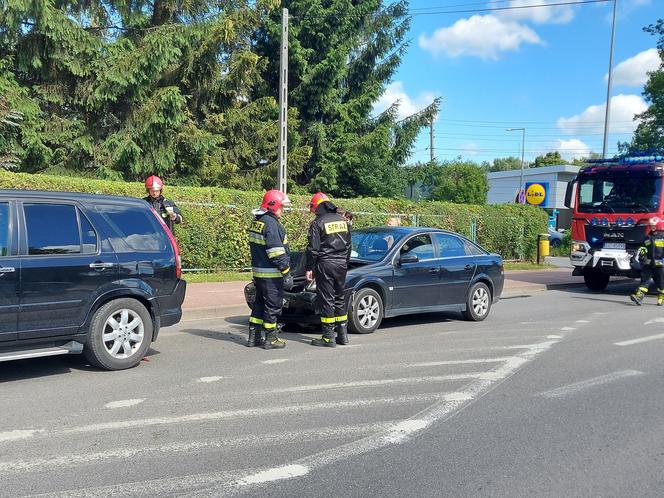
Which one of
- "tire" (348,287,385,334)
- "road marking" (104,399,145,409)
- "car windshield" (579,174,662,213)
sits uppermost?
"car windshield" (579,174,662,213)

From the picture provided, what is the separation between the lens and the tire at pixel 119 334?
5.98 m

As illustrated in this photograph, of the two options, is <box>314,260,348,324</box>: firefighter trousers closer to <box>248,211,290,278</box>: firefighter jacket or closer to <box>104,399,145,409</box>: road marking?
<box>248,211,290,278</box>: firefighter jacket

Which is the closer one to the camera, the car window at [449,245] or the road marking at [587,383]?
the road marking at [587,383]

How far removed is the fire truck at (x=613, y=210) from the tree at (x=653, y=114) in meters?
17.4

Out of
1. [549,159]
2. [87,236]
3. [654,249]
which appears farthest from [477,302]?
[549,159]

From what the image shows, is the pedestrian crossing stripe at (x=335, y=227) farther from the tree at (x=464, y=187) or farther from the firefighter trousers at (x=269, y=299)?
the tree at (x=464, y=187)

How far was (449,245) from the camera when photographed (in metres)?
9.55

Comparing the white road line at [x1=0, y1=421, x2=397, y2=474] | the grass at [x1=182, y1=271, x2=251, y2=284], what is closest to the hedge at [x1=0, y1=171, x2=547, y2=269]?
the grass at [x1=182, y1=271, x2=251, y2=284]

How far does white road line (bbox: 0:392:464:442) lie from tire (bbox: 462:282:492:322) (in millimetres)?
4339

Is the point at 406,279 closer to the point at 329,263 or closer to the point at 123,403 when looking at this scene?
the point at 329,263

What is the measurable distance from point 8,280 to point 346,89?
65.9 ft

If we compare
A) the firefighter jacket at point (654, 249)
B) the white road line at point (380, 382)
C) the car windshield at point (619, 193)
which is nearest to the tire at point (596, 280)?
the car windshield at point (619, 193)

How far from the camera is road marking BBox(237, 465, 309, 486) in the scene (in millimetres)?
3630

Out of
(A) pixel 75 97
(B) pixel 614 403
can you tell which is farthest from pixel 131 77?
(B) pixel 614 403
